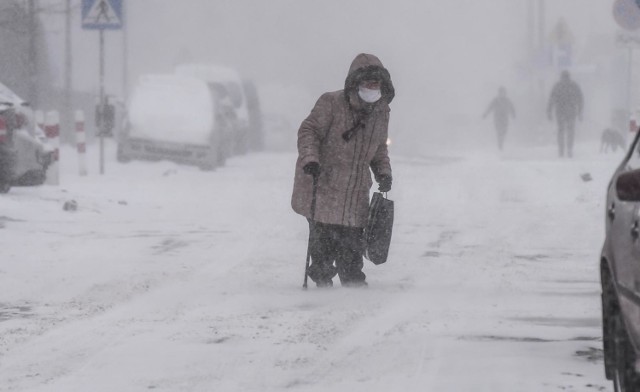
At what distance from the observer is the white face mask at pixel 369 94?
8.99m

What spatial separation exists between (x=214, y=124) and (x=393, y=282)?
16.2m

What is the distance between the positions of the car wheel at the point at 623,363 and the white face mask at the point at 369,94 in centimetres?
398

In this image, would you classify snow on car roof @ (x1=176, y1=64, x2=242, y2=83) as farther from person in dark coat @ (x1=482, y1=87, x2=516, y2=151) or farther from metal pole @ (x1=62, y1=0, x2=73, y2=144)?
person in dark coat @ (x1=482, y1=87, x2=516, y2=151)

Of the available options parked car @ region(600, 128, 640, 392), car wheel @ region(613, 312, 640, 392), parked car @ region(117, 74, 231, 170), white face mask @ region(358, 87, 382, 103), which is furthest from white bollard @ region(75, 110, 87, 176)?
car wheel @ region(613, 312, 640, 392)

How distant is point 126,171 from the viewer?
23422mm

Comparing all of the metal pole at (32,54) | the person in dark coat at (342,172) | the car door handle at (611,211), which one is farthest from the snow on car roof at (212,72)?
the car door handle at (611,211)

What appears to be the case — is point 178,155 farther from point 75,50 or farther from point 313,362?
point 75,50

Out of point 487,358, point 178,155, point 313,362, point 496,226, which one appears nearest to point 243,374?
point 313,362

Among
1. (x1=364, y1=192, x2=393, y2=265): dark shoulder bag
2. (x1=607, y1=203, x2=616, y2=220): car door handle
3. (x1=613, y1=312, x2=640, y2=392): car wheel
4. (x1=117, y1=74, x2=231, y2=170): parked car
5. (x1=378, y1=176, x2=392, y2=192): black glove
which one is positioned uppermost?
(x1=607, y1=203, x2=616, y2=220): car door handle

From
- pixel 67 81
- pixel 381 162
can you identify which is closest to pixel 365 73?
pixel 381 162

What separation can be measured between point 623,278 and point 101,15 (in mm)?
16535

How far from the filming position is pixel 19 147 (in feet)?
49.3

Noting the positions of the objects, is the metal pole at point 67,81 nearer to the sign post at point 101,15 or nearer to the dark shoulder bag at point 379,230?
the sign post at point 101,15

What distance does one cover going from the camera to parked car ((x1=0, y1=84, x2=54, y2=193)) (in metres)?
14.7
